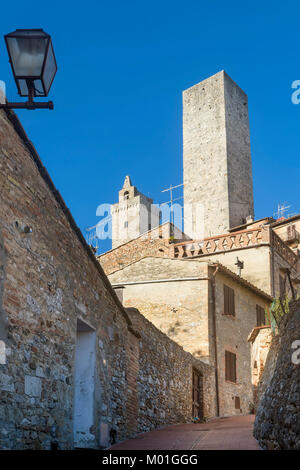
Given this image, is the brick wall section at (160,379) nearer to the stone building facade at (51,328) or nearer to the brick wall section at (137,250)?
the stone building facade at (51,328)

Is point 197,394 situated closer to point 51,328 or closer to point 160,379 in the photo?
point 160,379

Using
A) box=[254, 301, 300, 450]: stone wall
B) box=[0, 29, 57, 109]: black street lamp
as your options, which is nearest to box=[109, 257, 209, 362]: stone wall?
box=[254, 301, 300, 450]: stone wall

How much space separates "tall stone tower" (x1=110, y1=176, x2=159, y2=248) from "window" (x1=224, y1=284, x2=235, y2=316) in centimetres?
3947

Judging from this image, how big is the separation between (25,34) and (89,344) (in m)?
5.78

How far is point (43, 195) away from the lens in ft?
27.3

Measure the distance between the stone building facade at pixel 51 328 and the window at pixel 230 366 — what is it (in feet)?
27.7

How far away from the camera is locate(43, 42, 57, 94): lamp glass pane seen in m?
5.45

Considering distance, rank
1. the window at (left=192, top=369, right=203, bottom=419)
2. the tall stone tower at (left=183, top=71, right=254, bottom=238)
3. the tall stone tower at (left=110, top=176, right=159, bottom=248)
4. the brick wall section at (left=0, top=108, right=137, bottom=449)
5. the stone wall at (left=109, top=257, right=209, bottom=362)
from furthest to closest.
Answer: the tall stone tower at (left=110, top=176, right=159, bottom=248)
the tall stone tower at (left=183, top=71, right=254, bottom=238)
the stone wall at (left=109, top=257, right=209, bottom=362)
the window at (left=192, top=369, right=203, bottom=419)
the brick wall section at (left=0, top=108, right=137, bottom=449)

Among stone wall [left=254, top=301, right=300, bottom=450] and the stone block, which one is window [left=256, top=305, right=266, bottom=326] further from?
the stone block

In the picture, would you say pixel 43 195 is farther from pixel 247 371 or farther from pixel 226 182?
pixel 226 182

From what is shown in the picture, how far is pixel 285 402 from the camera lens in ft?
24.3

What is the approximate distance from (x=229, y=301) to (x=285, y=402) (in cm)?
1317

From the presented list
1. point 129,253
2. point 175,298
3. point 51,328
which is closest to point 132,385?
point 51,328
